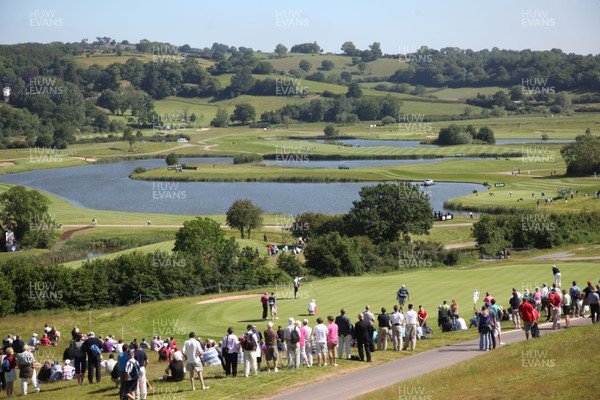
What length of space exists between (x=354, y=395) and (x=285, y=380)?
2.71m

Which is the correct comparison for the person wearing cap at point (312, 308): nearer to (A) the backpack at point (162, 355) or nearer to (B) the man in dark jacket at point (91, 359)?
(A) the backpack at point (162, 355)

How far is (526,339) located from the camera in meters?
30.1

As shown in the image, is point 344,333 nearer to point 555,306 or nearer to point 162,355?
point 162,355

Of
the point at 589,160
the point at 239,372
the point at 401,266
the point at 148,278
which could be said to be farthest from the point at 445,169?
the point at 239,372

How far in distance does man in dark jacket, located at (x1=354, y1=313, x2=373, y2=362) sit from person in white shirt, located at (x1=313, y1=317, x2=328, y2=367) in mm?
1191

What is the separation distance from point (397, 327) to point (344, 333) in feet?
7.43

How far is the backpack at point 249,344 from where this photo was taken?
89.9 feet

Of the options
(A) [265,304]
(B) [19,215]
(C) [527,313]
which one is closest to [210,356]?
(A) [265,304]

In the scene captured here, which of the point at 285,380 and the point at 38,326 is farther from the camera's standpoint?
the point at 38,326

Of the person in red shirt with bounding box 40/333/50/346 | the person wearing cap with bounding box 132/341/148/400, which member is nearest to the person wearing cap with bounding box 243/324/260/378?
the person wearing cap with bounding box 132/341/148/400

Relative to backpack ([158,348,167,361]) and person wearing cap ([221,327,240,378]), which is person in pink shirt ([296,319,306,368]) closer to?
person wearing cap ([221,327,240,378])

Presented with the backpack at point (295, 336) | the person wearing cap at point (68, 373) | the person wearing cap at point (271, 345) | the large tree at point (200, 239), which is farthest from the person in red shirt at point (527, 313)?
the large tree at point (200, 239)

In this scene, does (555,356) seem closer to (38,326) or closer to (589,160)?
(38,326)

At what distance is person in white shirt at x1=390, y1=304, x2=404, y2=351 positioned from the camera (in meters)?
30.0
